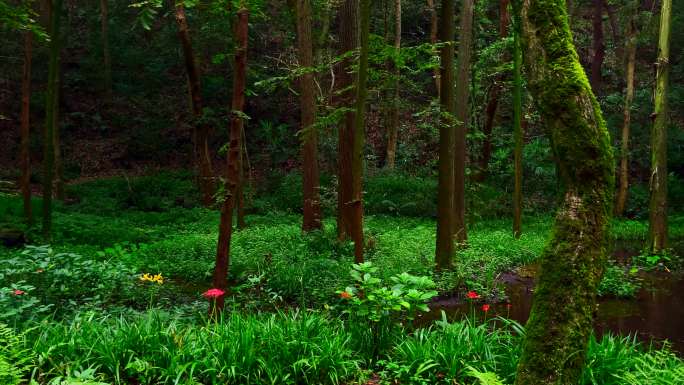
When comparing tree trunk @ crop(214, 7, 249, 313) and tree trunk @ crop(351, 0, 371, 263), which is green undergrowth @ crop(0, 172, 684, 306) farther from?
tree trunk @ crop(351, 0, 371, 263)

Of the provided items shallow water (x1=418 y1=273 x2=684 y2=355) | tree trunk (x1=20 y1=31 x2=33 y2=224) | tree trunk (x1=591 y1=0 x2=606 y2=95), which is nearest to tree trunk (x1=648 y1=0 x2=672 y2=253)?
shallow water (x1=418 y1=273 x2=684 y2=355)

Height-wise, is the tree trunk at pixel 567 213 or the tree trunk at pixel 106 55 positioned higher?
the tree trunk at pixel 106 55

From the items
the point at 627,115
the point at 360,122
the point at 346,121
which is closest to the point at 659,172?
the point at 627,115

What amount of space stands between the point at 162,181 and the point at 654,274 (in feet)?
60.6

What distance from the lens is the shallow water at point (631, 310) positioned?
25.0 ft

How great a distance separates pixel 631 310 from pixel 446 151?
14.3 feet

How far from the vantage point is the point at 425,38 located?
2972 cm

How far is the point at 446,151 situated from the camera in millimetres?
9461

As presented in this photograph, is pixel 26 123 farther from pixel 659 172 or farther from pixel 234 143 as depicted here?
pixel 659 172

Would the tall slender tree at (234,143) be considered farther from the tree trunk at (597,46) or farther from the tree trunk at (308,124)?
the tree trunk at (597,46)

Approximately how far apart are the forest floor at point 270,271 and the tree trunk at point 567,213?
0.88 meters

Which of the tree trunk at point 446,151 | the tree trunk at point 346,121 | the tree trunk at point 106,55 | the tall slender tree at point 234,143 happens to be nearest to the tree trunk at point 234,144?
the tall slender tree at point 234,143

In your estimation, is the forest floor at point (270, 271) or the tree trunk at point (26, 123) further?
the tree trunk at point (26, 123)

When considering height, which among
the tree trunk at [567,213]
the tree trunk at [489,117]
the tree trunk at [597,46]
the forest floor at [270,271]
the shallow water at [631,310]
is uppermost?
the tree trunk at [597,46]
